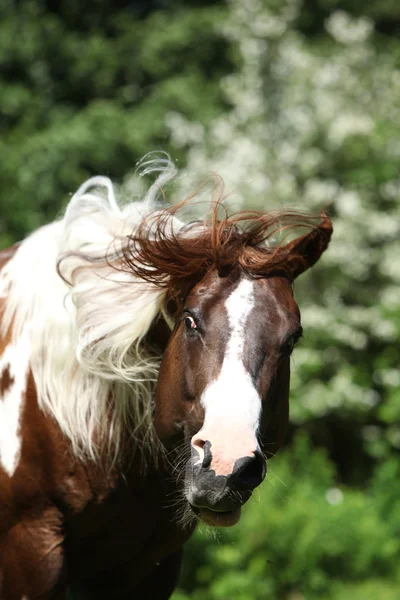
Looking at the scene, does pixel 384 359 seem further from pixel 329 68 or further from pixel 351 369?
pixel 329 68

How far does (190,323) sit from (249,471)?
516mm

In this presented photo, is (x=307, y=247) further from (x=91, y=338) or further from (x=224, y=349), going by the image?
(x=91, y=338)

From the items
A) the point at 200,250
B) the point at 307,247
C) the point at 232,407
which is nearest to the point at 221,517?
the point at 232,407

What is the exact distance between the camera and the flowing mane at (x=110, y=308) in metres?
2.72

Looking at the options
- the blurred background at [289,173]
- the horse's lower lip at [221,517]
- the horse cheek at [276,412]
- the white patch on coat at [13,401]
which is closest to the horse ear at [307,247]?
the horse cheek at [276,412]

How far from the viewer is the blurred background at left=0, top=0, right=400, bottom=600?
6.27 m

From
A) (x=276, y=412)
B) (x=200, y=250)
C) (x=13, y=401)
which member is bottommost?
(x=276, y=412)

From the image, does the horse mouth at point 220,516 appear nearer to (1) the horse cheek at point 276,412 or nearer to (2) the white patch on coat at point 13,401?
(1) the horse cheek at point 276,412

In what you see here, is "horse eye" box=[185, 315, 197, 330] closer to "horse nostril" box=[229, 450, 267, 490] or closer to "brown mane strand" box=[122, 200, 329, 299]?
"brown mane strand" box=[122, 200, 329, 299]

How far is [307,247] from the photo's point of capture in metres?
2.89

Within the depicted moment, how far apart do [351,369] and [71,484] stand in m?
5.85

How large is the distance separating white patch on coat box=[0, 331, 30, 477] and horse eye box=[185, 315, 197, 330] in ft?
2.14

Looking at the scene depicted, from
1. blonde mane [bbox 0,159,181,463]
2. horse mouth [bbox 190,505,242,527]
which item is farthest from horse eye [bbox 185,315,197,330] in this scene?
horse mouth [bbox 190,505,242,527]

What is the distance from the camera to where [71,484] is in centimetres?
278
